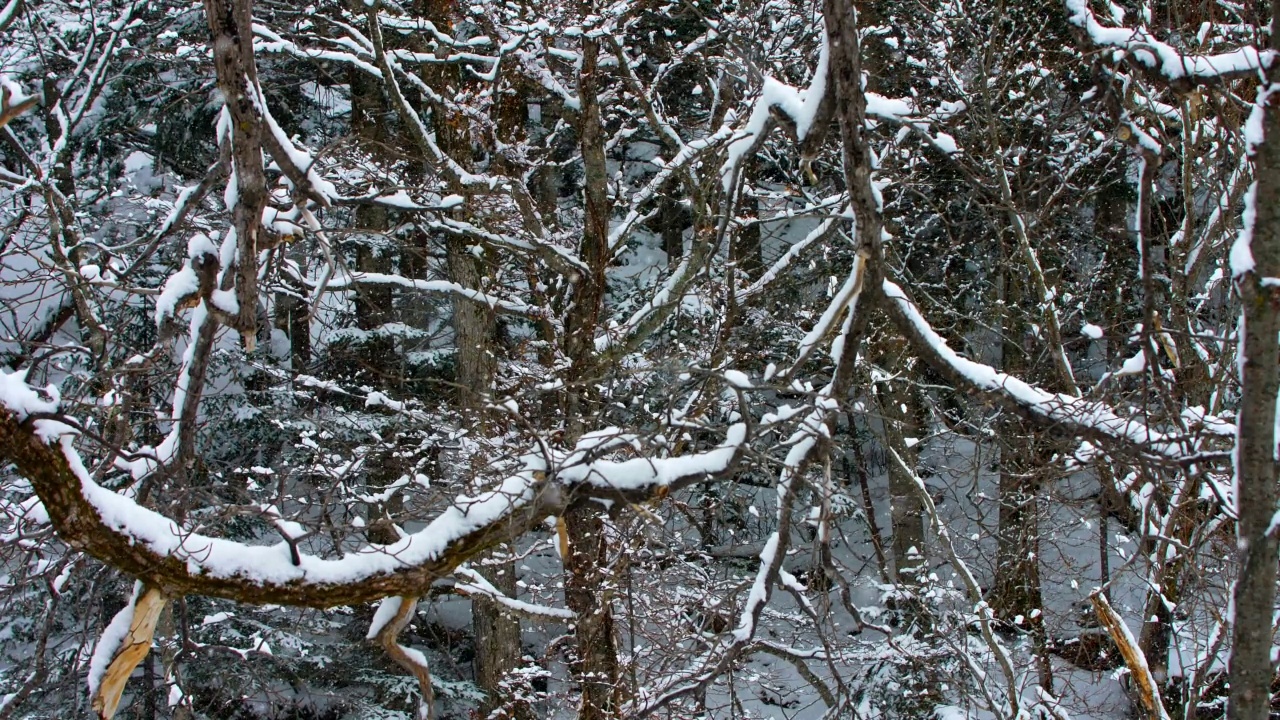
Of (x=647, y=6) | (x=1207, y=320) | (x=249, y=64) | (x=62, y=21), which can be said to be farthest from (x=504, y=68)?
(x=1207, y=320)

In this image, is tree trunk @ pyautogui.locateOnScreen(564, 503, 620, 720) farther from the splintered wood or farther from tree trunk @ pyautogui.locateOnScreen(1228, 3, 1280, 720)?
tree trunk @ pyautogui.locateOnScreen(1228, 3, 1280, 720)

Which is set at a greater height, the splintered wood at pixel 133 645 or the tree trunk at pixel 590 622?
the tree trunk at pixel 590 622

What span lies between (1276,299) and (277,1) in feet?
28.3

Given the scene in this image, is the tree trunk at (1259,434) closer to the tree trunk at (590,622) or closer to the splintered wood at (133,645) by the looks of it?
the splintered wood at (133,645)

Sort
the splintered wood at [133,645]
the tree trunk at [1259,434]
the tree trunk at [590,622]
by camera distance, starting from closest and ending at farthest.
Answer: the tree trunk at [1259,434] → the splintered wood at [133,645] → the tree trunk at [590,622]

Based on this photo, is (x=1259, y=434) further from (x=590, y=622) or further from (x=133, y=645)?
(x=590, y=622)

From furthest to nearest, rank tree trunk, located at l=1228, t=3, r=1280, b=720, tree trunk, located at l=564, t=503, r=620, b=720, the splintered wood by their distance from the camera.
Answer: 1. tree trunk, located at l=564, t=503, r=620, b=720
2. the splintered wood
3. tree trunk, located at l=1228, t=3, r=1280, b=720

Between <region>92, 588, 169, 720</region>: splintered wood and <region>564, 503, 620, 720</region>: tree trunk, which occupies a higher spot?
<region>564, 503, 620, 720</region>: tree trunk

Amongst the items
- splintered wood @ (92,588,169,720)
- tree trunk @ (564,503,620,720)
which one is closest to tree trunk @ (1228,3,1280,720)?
splintered wood @ (92,588,169,720)

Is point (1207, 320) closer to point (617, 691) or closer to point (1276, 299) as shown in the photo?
point (617, 691)

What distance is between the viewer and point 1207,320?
1038 centimetres

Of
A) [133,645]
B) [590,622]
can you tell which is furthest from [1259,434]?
[590,622]

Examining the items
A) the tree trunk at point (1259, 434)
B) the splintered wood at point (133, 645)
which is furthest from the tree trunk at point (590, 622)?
the tree trunk at point (1259, 434)

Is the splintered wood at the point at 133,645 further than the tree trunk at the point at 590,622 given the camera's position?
No
